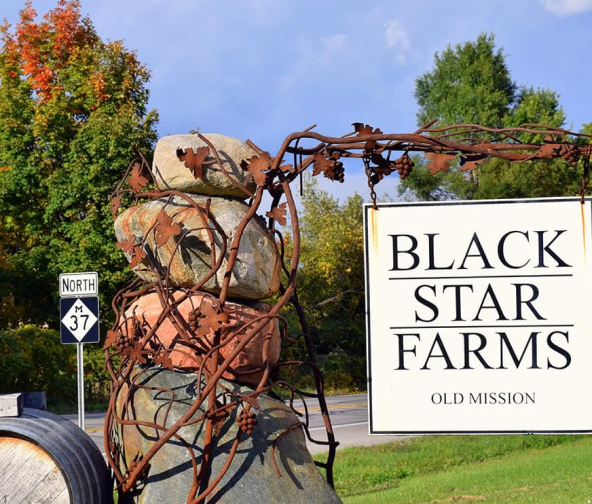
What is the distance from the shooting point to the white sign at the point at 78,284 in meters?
9.62

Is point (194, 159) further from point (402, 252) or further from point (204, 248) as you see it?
A: point (402, 252)

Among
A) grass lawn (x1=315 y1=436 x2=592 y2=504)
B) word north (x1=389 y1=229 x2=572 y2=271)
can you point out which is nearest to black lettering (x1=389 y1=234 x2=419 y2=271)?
word north (x1=389 y1=229 x2=572 y2=271)

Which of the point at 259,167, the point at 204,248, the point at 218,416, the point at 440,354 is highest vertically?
the point at 259,167

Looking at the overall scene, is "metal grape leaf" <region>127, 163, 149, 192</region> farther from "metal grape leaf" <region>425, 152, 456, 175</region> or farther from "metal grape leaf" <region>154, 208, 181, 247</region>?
"metal grape leaf" <region>425, 152, 456, 175</region>

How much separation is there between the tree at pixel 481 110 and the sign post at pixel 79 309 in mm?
16214

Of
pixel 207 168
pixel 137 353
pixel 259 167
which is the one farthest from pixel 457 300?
pixel 137 353

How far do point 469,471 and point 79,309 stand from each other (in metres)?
5.11

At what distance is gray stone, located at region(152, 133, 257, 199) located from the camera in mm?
4078

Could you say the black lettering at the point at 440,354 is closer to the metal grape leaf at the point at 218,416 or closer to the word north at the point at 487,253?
the word north at the point at 487,253

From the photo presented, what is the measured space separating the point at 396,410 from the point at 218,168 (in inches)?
57.9

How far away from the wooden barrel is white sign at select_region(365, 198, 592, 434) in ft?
4.31

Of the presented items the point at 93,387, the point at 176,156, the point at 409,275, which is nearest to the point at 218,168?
the point at 176,156

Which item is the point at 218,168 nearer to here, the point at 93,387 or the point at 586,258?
the point at 586,258

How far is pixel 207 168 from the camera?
13.3ft
